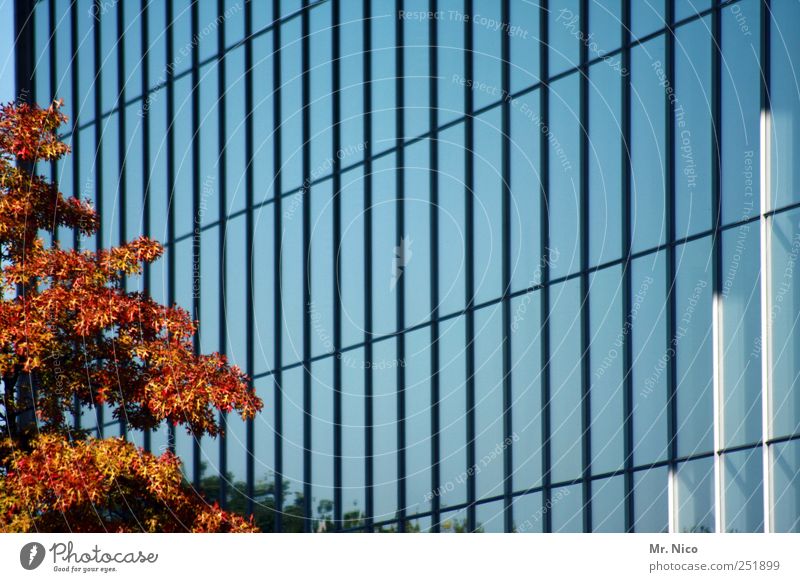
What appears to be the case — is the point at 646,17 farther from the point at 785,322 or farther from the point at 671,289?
the point at 785,322

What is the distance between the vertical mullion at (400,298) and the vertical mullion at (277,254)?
7.47 ft

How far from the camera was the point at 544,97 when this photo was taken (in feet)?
61.0

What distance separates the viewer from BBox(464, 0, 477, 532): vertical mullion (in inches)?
768

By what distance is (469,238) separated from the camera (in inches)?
778

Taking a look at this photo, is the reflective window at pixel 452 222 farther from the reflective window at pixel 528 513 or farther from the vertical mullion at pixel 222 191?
the vertical mullion at pixel 222 191

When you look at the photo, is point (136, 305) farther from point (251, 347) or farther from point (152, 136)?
point (152, 136)

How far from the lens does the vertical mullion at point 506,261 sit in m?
19.1

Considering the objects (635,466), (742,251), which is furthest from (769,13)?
(635,466)

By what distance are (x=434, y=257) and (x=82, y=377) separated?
8776mm

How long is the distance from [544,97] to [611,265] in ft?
8.62

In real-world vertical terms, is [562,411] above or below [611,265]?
below

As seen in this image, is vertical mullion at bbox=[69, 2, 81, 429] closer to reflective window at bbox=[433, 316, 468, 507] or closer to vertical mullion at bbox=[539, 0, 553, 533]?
reflective window at bbox=[433, 316, 468, 507]
